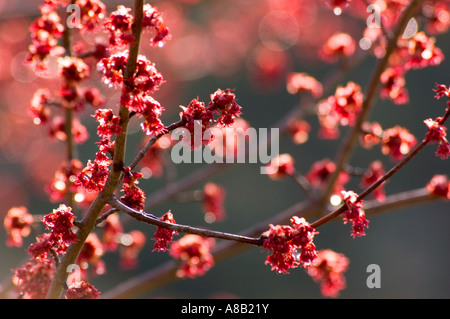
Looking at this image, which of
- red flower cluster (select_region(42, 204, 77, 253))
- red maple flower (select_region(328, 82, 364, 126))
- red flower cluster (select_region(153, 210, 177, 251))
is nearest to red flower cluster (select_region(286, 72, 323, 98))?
red maple flower (select_region(328, 82, 364, 126))

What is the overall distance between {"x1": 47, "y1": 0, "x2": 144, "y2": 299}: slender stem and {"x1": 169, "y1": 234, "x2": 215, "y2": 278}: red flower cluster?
3.35 ft

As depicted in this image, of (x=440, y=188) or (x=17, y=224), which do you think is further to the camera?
(x=440, y=188)

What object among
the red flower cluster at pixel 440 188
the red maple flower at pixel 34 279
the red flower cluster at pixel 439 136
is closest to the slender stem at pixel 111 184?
the red maple flower at pixel 34 279

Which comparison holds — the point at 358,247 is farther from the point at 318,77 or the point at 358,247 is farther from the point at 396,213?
the point at 318,77

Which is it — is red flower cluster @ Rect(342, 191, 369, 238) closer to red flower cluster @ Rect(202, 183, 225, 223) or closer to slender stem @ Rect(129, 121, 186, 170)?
slender stem @ Rect(129, 121, 186, 170)

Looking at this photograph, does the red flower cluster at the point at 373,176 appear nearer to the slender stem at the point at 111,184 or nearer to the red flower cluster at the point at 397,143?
the red flower cluster at the point at 397,143

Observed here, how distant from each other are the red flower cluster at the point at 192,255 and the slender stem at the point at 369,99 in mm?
799

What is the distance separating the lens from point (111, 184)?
1.62 m

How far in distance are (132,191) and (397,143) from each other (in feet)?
5.07

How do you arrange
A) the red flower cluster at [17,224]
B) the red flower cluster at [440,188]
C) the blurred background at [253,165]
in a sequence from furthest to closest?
the blurred background at [253,165] < the red flower cluster at [440,188] < the red flower cluster at [17,224]

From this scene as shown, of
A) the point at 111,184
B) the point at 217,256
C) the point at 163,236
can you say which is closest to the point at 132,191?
the point at 111,184

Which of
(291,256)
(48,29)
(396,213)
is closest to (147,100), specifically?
(291,256)

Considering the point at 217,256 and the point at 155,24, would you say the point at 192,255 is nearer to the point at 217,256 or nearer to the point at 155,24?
the point at 217,256

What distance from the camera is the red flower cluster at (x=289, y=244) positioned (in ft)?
5.23
